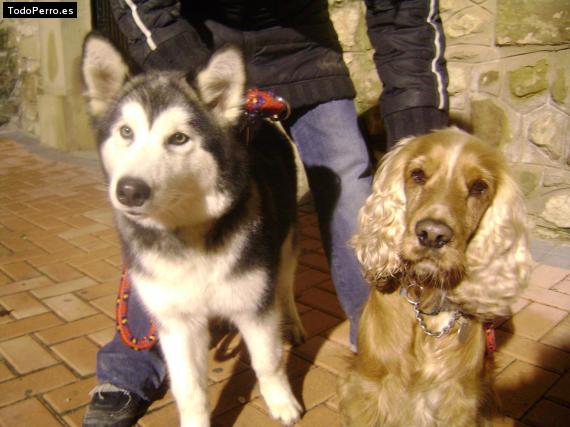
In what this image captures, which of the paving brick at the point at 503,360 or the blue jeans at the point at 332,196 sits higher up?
the blue jeans at the point at 332,196

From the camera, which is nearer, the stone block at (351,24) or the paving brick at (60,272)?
the paving brick at (60,272)

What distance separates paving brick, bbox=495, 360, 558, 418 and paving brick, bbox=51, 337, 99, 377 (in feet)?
6.09

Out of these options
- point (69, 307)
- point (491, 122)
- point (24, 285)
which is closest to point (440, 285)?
point (69, 307)

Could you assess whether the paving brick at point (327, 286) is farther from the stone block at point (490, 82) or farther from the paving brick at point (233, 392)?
the stone block at point (490, 82)

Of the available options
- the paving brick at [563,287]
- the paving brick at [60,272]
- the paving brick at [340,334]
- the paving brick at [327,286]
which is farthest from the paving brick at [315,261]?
the paving brick at [60,272]

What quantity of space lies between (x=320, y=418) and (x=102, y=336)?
4.22 ft

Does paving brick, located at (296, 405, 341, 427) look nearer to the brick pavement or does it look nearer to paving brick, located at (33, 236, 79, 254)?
the brick pavement

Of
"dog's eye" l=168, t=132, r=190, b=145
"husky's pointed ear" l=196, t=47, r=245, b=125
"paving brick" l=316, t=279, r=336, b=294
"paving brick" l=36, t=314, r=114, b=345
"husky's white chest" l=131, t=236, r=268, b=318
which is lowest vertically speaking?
"paving brick" l=36, t=314, r=114, b=345

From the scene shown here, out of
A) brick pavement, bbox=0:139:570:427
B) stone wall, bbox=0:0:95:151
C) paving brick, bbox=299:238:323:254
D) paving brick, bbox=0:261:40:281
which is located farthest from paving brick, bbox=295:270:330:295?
stone wall, bbox=0:0:95:151

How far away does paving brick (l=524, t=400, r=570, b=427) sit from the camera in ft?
7.13

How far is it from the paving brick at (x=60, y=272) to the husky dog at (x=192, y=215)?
1697 millimetres

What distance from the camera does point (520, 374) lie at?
2.48 meters

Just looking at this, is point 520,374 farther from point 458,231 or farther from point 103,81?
point 103,81

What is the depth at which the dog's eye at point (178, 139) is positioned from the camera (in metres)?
1.87
